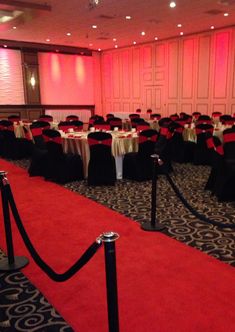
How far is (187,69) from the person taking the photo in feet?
42.3

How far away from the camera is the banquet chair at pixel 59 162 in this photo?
6.16 metres

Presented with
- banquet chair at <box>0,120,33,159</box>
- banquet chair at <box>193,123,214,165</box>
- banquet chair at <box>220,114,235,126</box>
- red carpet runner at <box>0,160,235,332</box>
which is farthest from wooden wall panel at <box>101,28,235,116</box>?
red carpet runner at <box>0,160,235,332</box>

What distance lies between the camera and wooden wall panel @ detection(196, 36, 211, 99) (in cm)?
1207

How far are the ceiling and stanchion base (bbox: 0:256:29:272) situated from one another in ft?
19.3

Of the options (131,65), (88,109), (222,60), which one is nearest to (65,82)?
(88,109)

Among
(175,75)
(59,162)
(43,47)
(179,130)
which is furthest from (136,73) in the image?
(59,162)

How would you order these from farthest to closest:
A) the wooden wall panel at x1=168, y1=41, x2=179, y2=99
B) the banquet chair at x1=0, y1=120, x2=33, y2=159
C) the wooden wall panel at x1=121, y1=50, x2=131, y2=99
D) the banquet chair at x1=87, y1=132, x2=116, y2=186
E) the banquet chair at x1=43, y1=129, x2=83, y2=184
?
the wooden wall panel at x1=121, y1=50, x2=131, y2=99
the wooden wall panel at x1=168, y1=41, x2=179, y2=99
the banquet chair at x1=0, y1=120, x2=33, y2=159
the banquet chair at x1=43, y1=129, x2=83, y2=184
the banquet chair at x1=87, y1=132, x2=116, y2=186

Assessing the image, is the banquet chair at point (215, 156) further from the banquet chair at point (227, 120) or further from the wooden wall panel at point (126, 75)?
the wooden wall panel at point (126, 75)

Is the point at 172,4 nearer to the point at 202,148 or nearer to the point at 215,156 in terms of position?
the point at 202,148

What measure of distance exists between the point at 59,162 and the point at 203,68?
8251 mm

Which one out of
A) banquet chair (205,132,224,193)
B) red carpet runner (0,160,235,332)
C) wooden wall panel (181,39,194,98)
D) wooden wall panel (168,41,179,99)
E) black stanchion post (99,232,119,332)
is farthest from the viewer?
wooden wall panel (168,41,179,99)

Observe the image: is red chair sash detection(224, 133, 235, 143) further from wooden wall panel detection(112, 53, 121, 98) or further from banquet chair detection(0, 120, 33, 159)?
wooden wall panel detection(112, 53, 121, 98)

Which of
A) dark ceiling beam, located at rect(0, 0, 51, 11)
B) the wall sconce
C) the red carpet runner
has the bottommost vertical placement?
the red carpet runner

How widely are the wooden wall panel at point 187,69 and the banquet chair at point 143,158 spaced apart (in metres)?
7.37
